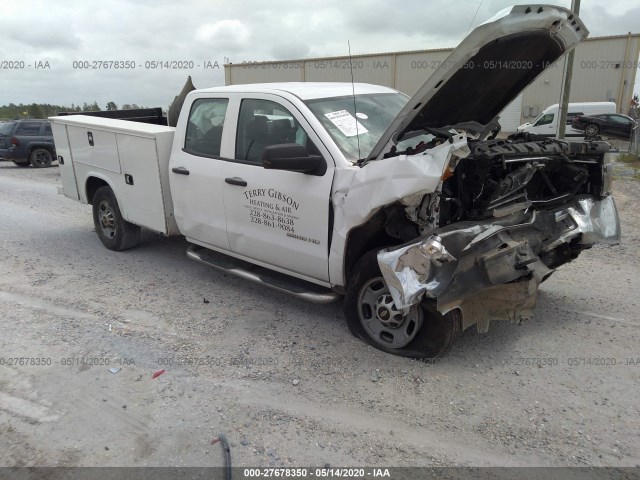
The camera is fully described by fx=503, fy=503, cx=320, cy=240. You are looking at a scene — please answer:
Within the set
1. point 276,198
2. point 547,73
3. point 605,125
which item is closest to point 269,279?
point 276,198

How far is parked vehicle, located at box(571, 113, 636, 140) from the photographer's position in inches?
805

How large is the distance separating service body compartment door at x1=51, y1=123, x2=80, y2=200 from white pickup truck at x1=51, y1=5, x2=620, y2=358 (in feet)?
7.37

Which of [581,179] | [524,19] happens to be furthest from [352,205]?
[581,179]

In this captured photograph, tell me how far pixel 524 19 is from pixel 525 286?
68.9 inches

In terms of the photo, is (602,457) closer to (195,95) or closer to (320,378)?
(320,378)

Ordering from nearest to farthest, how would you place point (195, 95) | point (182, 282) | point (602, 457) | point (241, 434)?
point (602, 457)
point (241, 434)
point (195, 95)
point (182, 282)

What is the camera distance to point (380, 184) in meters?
3.46

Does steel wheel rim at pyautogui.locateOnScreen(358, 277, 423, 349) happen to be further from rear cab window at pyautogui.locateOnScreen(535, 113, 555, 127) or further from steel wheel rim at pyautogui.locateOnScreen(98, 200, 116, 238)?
rear cab window at pyautogui.locateOnScreen(535, 113, 555, 127)

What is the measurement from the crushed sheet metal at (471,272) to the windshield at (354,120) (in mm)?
1043

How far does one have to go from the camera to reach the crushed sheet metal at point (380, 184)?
318 centimetres

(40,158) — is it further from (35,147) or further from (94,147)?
(94,147)

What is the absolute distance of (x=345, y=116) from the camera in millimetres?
4320

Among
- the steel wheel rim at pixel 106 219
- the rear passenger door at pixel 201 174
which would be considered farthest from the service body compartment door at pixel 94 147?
the rear passenger door at pixel 201 174

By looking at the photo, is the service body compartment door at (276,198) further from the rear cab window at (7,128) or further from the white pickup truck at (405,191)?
the rear cab window at (7,128)
